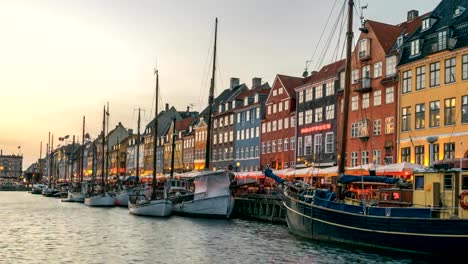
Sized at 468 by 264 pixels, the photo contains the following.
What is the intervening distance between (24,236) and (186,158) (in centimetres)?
7472

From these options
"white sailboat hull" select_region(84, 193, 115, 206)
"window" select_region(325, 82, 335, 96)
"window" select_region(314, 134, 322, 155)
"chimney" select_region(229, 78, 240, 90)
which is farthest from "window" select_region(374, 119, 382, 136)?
"chimney" select_region(229, 78, 240, 90)

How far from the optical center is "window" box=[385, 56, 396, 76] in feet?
184

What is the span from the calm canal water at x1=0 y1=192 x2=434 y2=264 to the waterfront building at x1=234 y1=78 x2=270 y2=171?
3591 cm

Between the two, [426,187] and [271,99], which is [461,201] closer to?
[426,187]

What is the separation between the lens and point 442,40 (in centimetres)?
4869

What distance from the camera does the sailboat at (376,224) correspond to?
27516 mm

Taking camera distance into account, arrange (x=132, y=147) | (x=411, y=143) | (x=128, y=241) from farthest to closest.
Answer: (x=132, y=147), (x=411, y=143), (x=128, y=241)

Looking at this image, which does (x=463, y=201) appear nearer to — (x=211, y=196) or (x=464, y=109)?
(x=464, y=109)

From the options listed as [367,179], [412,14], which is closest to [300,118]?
[412,14]

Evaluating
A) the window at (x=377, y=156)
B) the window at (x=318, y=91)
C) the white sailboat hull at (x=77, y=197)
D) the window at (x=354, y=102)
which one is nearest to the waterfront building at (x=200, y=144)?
the white sailboat hull at (x=77, y=197)

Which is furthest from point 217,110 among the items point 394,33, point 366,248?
point 366,248

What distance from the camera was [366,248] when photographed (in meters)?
31.5

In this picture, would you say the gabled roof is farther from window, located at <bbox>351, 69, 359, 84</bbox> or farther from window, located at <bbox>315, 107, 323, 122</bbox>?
window, located at <bbox>315, 107, 323, 122</bbox>

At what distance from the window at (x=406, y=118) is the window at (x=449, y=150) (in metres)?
5.35
